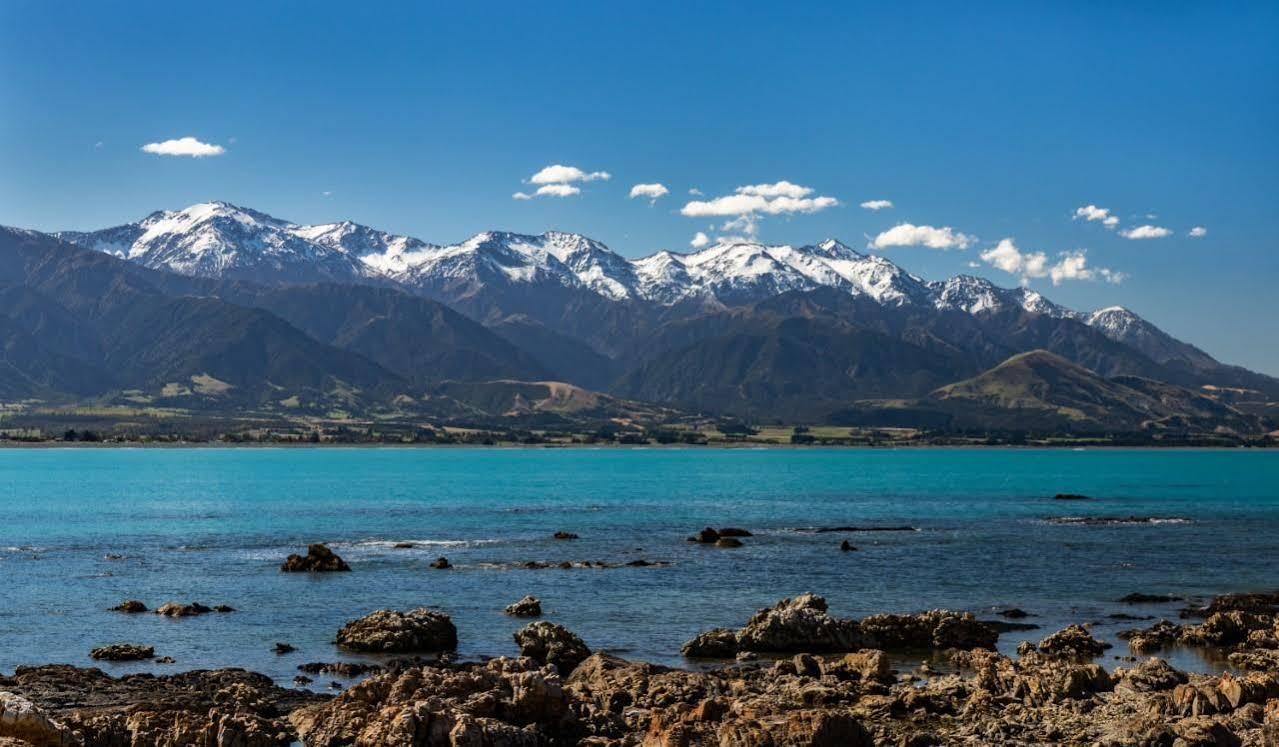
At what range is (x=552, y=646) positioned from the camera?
139ft

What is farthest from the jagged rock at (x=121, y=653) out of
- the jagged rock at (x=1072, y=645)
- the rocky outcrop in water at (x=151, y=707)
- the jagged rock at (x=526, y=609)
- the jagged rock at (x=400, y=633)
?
the jagged rock at (x=1072, y=645)

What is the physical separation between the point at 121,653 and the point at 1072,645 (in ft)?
112

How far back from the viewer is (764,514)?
127438 mm

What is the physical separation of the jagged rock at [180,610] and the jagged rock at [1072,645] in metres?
35.4

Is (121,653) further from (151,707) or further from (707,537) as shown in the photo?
(707,537)

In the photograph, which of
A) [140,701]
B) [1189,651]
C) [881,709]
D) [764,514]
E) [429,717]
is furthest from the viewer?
[764,514]

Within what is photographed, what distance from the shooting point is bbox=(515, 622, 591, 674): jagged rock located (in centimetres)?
4174

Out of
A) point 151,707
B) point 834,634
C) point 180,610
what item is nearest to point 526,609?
point 834,634

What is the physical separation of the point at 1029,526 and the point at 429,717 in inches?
3569

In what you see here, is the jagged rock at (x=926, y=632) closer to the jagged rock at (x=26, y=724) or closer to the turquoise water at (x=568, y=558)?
the turquoise water at (x=568, y=558)

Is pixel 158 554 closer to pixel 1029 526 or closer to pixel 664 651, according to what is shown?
pixel 664 651

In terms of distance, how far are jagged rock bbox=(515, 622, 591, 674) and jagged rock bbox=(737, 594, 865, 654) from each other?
21.9 feet

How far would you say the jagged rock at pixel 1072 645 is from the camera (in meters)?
44.9

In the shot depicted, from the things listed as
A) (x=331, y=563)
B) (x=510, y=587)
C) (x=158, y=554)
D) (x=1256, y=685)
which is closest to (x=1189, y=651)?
(x=1256, y=685)
